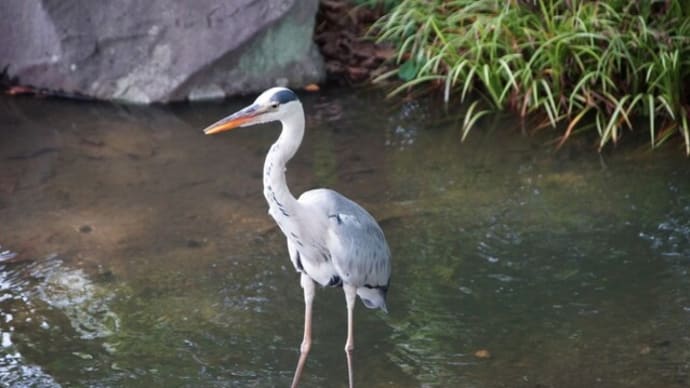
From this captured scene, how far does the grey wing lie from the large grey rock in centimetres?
348

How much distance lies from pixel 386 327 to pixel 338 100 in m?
3.13

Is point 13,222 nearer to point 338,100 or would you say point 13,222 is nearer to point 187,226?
point 187,226

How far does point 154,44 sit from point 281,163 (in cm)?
394

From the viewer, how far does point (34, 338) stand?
4.59 meters

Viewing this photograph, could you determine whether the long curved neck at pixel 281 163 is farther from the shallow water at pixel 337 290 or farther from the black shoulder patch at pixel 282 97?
the shallow water at pixel 337 290

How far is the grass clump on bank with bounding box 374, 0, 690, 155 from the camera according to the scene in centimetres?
659

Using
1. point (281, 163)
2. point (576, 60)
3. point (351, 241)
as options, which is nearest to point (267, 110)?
point (281, 163)

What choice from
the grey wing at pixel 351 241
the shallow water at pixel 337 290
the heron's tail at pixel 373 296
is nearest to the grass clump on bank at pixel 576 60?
the shallow water at pixel 337 290

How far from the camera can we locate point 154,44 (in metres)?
7.43

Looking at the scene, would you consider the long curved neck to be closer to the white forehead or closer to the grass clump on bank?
the white forehead

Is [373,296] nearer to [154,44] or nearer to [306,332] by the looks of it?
[306,332]

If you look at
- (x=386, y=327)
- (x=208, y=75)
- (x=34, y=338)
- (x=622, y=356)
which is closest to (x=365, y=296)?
(x=386, y=327)

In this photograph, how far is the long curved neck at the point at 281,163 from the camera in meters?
3.76

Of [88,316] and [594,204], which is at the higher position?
[594,204]
